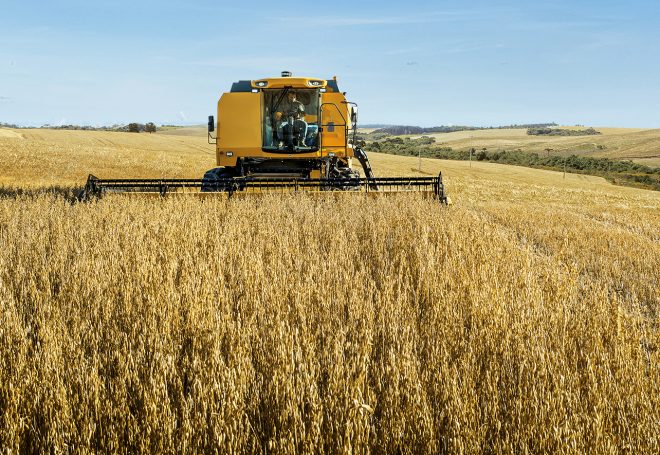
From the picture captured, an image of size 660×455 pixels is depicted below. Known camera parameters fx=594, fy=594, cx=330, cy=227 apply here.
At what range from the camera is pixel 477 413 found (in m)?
2.55

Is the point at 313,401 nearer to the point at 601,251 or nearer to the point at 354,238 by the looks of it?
the point at 354,238

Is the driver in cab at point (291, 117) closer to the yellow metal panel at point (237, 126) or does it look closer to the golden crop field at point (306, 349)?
the yellow metal panel at point (237, 126)

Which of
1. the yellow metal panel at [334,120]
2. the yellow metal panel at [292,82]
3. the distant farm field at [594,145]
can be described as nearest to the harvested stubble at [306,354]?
the yellow metal panel at [334,120]

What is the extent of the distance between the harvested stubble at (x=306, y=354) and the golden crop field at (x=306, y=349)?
14 mm

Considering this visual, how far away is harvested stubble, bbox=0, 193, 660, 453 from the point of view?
7.67 ft

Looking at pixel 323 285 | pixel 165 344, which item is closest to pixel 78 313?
pixel 165 344

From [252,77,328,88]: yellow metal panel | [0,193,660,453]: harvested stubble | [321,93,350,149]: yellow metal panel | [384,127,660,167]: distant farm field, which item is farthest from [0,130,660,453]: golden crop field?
[384,127,660,167]: distant farm field

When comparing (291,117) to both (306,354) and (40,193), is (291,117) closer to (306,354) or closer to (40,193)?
(40,193)

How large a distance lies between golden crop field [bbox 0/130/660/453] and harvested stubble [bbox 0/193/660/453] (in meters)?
0.01

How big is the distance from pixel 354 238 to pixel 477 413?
3.93 meters

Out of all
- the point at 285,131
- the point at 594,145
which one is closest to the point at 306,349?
the point at 285,131

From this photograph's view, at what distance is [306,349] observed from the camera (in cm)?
295

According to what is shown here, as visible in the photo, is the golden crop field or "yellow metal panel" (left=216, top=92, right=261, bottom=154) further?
"yellow metal panel" (left=216, top=92, right=261, bottom=154)

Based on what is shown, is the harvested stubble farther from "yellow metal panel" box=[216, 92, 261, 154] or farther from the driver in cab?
the driver in cab
